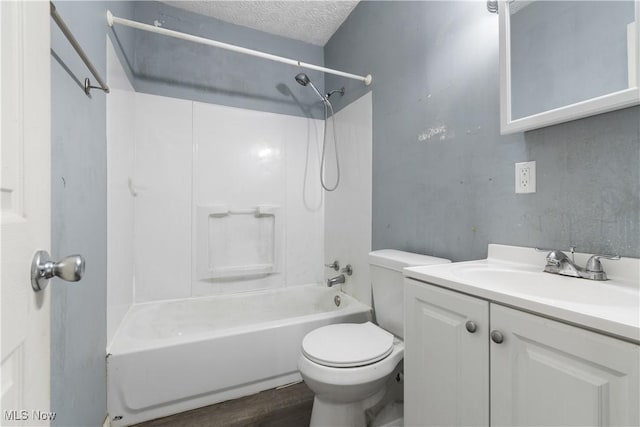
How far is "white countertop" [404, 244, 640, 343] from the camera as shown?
55 centimetres

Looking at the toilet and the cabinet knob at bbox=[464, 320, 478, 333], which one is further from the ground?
the cabinet knob at bbox=[464, 320, 478, 333]

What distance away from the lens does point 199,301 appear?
2.08 metres

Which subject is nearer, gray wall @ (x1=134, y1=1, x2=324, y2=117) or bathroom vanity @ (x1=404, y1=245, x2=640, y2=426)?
bathroom vanity @ (x1=404, y1=245, x2=640, y2=426)

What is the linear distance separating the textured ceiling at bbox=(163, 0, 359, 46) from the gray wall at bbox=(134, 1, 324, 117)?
70 mm

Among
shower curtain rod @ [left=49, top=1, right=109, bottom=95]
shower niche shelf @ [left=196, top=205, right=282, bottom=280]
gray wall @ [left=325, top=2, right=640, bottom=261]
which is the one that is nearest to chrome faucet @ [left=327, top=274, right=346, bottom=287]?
gray wall @ [left=325, top=2, right=640, bottom=261]

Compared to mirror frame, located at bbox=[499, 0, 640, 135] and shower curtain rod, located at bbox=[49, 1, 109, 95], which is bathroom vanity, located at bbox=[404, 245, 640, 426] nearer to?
mirror frame, located at bbox=[499, 0, 640, 135]

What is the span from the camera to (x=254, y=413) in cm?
147

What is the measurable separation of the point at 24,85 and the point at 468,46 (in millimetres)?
1517

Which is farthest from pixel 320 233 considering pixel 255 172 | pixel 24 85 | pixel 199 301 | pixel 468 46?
pixel 24 85

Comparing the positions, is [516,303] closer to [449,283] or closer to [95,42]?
[449,283]

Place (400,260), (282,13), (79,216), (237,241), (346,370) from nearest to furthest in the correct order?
(79,216) < (346,370) < (400,260) < (282,13) < (237,241)

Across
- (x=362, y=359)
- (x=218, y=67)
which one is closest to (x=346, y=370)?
(x=362, y=359)

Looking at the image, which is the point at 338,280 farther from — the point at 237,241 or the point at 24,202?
the point at 24,202

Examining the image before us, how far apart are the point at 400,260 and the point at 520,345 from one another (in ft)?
2.37
